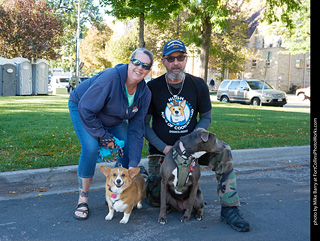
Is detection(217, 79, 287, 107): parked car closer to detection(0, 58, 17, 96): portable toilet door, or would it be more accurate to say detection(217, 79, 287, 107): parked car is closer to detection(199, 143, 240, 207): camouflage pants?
detection(0, 58, 17, 96): portable toilet door

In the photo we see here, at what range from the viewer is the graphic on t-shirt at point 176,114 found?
3.73 metres

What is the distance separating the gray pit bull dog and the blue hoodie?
0.47m

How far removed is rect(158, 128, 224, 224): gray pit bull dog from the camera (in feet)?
10.3

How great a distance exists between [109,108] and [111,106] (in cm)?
4

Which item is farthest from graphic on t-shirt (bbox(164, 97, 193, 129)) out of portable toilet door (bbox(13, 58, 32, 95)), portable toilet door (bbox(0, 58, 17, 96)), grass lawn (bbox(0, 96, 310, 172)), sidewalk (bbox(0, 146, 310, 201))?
portable toilet door (bbox(13, 58, 32, 95))

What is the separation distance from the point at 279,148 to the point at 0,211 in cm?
519

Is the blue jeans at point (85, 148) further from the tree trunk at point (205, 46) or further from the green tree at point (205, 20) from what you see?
the tree trunk at point (205, 46)

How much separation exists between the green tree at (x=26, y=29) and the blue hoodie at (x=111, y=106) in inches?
960

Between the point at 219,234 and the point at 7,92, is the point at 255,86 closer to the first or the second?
the point at 7,92

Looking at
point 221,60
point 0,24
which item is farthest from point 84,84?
point 221,60

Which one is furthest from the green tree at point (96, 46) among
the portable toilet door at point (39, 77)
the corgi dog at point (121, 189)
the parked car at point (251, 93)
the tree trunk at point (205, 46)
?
the corgi dog at point (121, 189)

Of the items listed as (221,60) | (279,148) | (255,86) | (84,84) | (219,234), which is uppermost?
(221,60)

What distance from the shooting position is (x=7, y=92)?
20.2 metres

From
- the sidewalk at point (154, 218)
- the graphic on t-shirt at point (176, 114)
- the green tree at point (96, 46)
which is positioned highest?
the green tree at point (96, 46)
